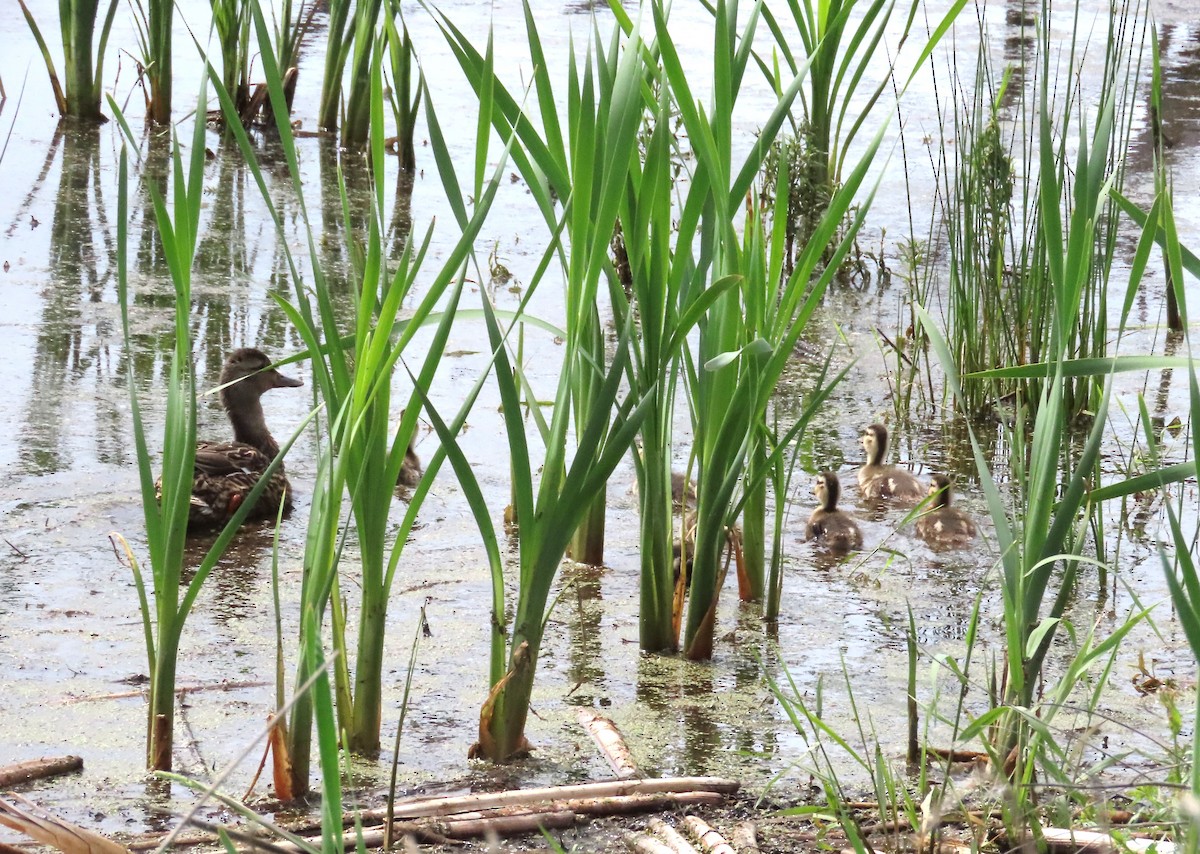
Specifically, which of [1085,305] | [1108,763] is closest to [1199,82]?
[1085,305]

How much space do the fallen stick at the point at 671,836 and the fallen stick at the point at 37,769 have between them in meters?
1.16

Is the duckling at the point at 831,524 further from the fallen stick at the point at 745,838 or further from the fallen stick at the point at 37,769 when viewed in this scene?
the fallen stick at the point at 37,769

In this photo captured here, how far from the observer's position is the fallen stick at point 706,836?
108 inches

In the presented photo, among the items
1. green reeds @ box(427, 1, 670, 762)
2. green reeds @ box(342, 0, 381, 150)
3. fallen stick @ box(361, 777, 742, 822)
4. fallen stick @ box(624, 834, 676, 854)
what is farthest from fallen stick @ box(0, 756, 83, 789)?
green reeds @ box(342, 0, 381, 150)

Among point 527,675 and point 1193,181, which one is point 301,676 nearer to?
point 527,675

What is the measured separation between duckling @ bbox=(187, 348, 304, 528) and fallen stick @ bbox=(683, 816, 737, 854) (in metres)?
2.10

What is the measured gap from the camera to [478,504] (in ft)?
9.92

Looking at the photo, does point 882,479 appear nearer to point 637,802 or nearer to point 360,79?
point 637,802

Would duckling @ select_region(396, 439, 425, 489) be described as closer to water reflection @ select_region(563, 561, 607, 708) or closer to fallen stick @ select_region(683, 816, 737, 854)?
water reflection @ select_region(563, 561, 607, 708)

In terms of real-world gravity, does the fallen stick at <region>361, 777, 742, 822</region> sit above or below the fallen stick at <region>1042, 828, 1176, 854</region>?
below

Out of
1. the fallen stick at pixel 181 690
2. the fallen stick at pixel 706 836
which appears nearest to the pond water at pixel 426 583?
the fallen stick at pixel 181 690

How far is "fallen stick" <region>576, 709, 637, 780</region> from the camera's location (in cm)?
318

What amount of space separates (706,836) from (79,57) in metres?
7.78

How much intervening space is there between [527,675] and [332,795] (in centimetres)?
117
